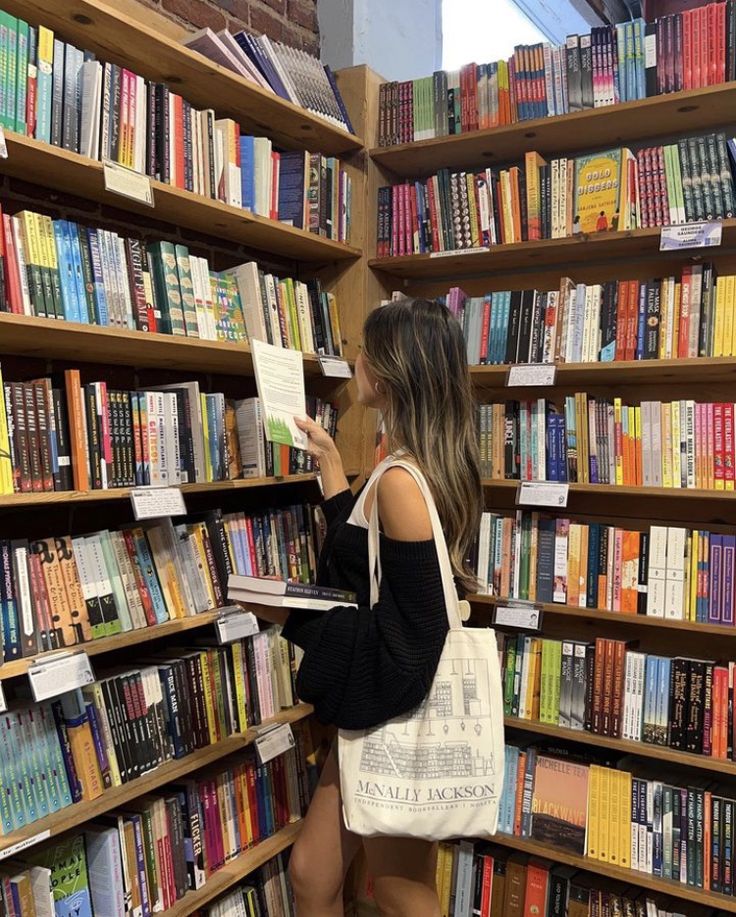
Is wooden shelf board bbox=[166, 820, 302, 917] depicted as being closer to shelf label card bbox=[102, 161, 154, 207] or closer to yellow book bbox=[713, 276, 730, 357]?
shelf label card bbox=[102, 161, 154, 207]

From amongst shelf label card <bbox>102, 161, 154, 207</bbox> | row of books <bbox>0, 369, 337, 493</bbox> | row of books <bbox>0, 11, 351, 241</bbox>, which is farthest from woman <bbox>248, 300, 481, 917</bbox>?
row of books <bbox>0, 11, 351, 241</bbox>

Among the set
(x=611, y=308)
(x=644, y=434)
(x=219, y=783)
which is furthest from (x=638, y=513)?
(x=219, y=783)

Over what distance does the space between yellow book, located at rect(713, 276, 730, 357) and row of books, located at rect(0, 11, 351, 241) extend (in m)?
1.12

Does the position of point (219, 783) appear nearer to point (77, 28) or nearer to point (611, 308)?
point (611, 308)

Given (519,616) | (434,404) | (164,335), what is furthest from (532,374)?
(164,335)

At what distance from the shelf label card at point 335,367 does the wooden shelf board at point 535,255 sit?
0.37 m

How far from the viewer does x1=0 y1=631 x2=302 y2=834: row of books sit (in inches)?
63.6

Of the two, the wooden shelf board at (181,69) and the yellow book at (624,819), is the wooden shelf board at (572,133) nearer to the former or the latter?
the wooden shelf board at (181,69)

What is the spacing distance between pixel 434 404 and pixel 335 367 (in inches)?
33.9

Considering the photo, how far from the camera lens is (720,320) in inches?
84.4

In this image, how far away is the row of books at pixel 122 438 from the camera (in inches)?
63.6

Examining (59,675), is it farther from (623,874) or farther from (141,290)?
(623,874)

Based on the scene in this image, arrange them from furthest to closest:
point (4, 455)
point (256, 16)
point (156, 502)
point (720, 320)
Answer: point (256, 16), point (720, 320), point (156, 502), point (4, 455)

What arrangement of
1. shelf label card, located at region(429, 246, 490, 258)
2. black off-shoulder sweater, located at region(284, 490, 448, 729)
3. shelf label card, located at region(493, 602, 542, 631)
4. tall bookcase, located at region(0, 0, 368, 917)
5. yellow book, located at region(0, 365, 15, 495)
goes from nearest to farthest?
black off-shoulder sweater, located at region(284, 490, 448, 729), yellow book, located at region(0, 365, 15, 495), tall bookcase, located at region(0, 0, 368, 917), shelf label card, located at region(493, 602, 542, 631), shelf label card, located at region(429, 246, 490, 258)
